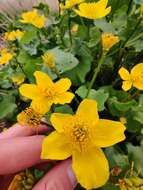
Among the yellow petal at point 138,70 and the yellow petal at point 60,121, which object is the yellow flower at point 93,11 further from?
the yellow petal at point 60,121

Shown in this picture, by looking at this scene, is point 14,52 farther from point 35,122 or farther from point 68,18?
point 35,122

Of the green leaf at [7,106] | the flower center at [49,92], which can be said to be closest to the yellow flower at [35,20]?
the green leaf at [7,106]

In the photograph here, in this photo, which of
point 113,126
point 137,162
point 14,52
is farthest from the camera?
point 14,52

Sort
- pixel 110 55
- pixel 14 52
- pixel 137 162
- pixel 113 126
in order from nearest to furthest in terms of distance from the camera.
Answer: pixel 113 126, pixel 137 162, pixel 110 55, pixel 14 52

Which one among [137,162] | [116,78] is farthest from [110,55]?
[137,162]

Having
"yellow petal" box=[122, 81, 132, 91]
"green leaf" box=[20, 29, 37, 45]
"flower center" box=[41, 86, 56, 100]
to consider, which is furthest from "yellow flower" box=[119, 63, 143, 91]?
"green leaf" box=[20, 29, 37, 45]

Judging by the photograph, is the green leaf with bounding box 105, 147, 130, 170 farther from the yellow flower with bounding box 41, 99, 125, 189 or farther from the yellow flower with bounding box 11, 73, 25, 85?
the yellow flower with bounding box 11, 73, 25, 85
